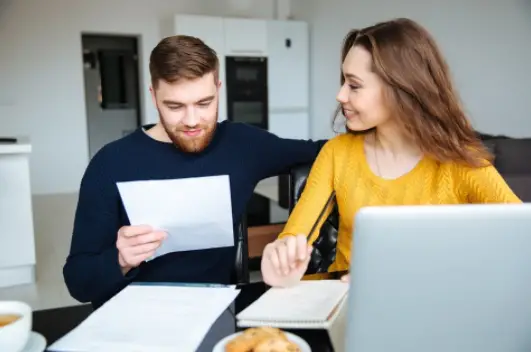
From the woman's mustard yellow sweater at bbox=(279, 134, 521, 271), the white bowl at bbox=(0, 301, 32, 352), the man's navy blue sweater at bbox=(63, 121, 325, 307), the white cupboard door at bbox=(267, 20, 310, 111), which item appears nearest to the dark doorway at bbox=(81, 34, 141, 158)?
the white cupboard door at bbox=(267, 20, 310, 111)

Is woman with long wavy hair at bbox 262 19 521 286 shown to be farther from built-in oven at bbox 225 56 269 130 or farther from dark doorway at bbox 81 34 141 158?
dark doorway at bbox 81 34 141 158

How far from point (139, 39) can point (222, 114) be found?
1416mm

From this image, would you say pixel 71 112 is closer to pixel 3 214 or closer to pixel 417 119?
pixel 3 214

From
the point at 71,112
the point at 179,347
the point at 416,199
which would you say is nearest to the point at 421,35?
the point at 416,199

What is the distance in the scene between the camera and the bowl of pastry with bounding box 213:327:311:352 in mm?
641

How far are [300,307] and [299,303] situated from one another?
0.02 meters

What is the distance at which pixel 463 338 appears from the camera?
1.77 ft

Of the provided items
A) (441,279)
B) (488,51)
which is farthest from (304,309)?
(488,51)

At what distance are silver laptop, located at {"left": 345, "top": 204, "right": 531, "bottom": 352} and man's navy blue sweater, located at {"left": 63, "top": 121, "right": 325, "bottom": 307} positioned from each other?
60 centimetres

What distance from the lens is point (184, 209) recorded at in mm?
1042

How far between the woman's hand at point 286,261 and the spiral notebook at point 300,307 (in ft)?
0.07

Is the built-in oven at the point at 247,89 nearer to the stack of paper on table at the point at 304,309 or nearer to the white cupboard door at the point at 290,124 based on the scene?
the white cupboard door at the point at 290,124

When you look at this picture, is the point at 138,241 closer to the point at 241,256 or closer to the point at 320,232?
the point at 241,256

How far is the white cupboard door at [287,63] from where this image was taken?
19.3 ft
